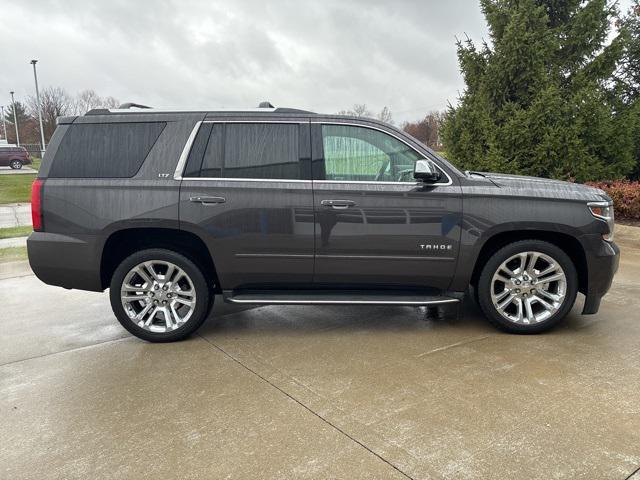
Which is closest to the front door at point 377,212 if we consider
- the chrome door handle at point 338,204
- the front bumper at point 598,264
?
the chrome door handle at point 338,204

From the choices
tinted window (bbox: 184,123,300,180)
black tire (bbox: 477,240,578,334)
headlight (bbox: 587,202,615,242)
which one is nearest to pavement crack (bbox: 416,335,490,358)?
black tire (bbox: 477,240,578,334)

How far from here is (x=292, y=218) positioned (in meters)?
3.80

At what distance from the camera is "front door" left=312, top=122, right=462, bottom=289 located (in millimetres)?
3795

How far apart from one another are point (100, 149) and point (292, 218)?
1714mm

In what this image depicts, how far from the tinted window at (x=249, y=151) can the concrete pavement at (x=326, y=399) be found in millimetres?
1461

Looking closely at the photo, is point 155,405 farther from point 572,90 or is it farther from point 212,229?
point 572,90

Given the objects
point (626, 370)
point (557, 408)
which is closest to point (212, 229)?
point (557, 408)

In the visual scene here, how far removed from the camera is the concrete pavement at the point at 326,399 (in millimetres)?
2383

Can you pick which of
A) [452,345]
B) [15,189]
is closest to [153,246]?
[452,345]

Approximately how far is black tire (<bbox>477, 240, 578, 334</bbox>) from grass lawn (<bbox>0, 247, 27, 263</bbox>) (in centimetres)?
731

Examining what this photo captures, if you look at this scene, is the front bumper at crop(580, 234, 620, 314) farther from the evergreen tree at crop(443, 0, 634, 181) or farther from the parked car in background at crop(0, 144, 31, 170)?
the parked car in background at crop(0, 144, 31, 170)

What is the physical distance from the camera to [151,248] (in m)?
4.00

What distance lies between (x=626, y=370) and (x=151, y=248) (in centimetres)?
383

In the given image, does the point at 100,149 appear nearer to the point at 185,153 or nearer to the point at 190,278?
the point at 185,153
